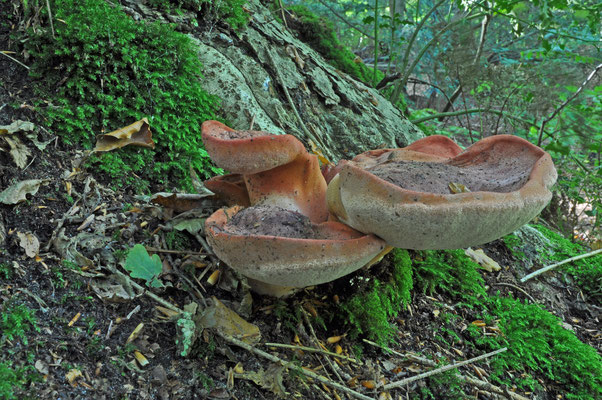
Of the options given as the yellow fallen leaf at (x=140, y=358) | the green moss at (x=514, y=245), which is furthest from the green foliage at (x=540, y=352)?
the yellow fallen leaf at (x=140, y=358)

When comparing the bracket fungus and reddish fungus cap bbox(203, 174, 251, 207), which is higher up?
the bracket fungus

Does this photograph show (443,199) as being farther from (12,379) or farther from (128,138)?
(128,138)

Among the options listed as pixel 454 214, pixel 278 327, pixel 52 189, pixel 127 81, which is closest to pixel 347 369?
pixel 278 327

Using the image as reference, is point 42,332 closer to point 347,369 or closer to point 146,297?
point 146,297

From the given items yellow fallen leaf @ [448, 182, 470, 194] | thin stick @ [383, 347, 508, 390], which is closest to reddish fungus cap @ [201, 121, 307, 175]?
yellow fallen leaf @ [448, 182, 470, 194]

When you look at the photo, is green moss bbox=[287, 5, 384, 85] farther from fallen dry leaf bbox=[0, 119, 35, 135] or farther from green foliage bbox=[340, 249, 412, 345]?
fallen dry leaf bbox=[0, 119, 35, 135]

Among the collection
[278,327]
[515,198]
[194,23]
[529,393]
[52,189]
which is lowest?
[529,393]

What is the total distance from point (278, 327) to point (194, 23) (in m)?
2.72

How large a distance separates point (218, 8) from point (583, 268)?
13.4 feet

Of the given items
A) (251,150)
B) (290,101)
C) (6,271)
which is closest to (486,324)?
(251,150)

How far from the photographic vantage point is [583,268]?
3.94 m

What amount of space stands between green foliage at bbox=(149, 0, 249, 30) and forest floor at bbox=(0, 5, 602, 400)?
133 centimetres

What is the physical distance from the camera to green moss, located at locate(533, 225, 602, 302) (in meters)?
3.79

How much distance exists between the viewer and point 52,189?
234 cm
